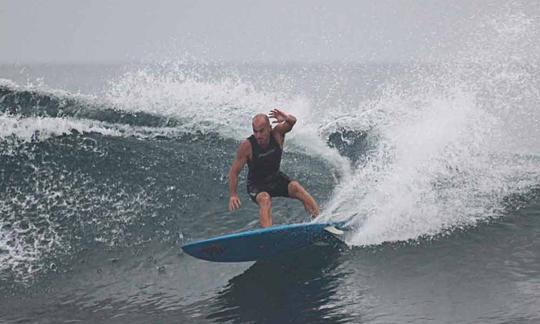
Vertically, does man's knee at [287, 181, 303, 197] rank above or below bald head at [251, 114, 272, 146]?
below

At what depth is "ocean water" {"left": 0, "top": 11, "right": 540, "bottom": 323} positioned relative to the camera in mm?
7742

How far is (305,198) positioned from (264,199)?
2.02 feet

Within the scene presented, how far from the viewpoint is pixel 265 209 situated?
898 centimetres

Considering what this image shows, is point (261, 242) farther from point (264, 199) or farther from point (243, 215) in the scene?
point (243, 215)

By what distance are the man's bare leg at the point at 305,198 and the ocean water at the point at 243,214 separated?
1.69 ft

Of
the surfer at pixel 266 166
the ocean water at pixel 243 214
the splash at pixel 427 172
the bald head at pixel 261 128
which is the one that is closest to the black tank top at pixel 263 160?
the surfer at pixel 266 166

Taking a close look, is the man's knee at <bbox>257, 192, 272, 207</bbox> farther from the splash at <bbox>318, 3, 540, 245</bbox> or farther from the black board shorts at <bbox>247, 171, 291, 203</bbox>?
the splash at <bbox>318, 3, 540, 245</bbox>

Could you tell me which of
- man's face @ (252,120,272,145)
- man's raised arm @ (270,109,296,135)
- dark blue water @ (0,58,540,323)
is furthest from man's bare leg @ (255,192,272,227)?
man's raised arm @ (270,109,296,135)

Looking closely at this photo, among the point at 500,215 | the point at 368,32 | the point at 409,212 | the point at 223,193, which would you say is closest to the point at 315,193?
the point at 223,193

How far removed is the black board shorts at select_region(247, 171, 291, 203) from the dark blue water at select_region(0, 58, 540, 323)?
92 cm

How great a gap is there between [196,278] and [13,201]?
4.08m

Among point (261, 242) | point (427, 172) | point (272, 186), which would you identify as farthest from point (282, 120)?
point (427, 172)

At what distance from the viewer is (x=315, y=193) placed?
1223 centimetres

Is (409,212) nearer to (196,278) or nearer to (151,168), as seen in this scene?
(196,278)
